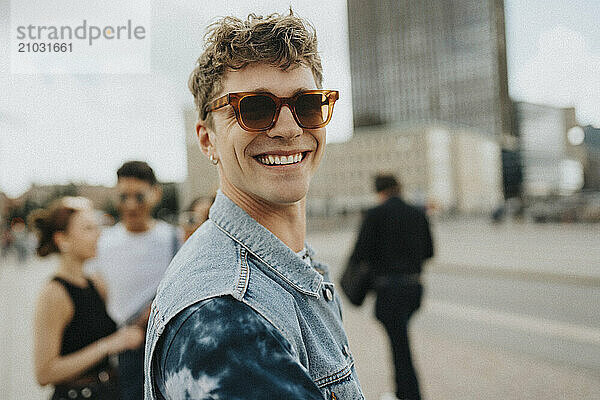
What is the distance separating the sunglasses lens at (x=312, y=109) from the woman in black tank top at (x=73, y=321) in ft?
6.24

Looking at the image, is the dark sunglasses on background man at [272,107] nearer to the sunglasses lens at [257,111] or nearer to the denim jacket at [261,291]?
the sunglasses lens at [257,111]

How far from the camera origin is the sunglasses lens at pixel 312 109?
1.05 m

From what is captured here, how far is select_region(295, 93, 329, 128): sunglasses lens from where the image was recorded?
3.43ft

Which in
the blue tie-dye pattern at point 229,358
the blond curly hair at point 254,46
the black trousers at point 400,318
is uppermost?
the blond curly hair at point 254,46

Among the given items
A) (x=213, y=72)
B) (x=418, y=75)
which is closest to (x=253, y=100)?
(x=213, y=72)

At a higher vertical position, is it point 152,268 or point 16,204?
point 16,204

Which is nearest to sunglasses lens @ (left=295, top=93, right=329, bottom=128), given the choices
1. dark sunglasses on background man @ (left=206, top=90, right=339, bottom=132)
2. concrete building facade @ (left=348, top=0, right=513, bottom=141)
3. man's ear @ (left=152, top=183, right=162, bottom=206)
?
dark sunglasses on background man @ (left=206, top=90, right=339, bottom=132)

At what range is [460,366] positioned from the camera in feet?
15.8

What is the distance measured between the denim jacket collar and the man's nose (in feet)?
0.60

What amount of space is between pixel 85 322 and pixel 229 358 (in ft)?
6.73

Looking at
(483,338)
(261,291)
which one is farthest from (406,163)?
(261,291)

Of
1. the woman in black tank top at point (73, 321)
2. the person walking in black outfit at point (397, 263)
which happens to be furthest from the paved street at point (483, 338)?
the person walking in black outfit at point (397, 263)

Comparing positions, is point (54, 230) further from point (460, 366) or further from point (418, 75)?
point (418, 75)

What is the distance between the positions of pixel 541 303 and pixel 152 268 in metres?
6.90
